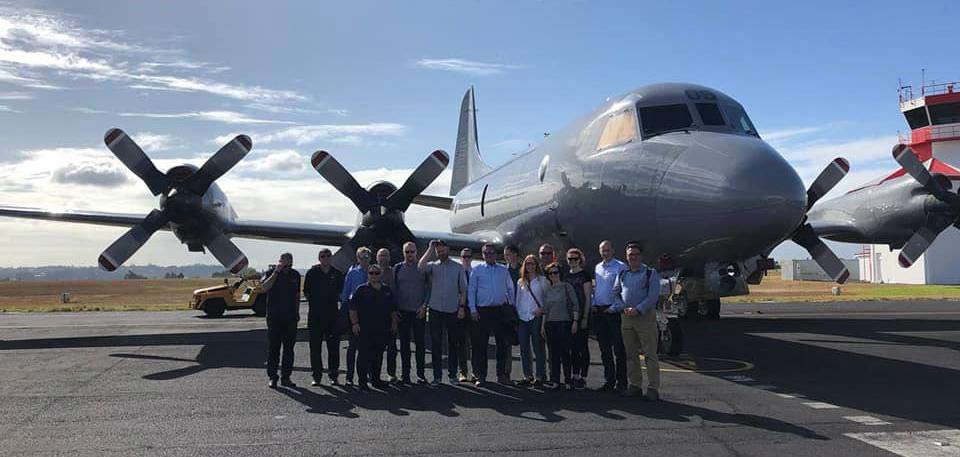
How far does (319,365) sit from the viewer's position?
10.4 meters

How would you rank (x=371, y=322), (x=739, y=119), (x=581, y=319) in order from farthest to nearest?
(x=739, y=119)
(x=371, y=322)
(x=581, y=319)

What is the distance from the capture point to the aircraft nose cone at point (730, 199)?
1004cm

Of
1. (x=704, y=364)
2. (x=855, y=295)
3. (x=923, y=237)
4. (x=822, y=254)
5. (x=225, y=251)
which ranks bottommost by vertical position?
(x=855, y=295)

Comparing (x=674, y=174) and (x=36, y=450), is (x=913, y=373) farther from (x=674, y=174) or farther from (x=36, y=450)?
(x=36, y=450)

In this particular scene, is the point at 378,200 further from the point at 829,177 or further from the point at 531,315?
the point at 829,177

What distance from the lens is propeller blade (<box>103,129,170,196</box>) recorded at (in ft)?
57.6

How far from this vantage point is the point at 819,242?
17672 millimetres

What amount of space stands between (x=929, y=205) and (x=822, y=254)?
433 cm

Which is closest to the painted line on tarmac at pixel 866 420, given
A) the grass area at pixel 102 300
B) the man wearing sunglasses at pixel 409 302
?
the man wearing sunglasses at pixel 409 302

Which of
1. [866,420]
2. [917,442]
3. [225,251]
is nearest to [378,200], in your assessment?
[225,251]

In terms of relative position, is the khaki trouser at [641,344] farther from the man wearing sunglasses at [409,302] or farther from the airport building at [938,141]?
the airport building at [938,141]

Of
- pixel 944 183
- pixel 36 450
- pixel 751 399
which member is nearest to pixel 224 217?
pixel 36 450

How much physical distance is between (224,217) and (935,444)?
15.9 m

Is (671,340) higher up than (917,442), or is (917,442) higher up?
(671,340)
